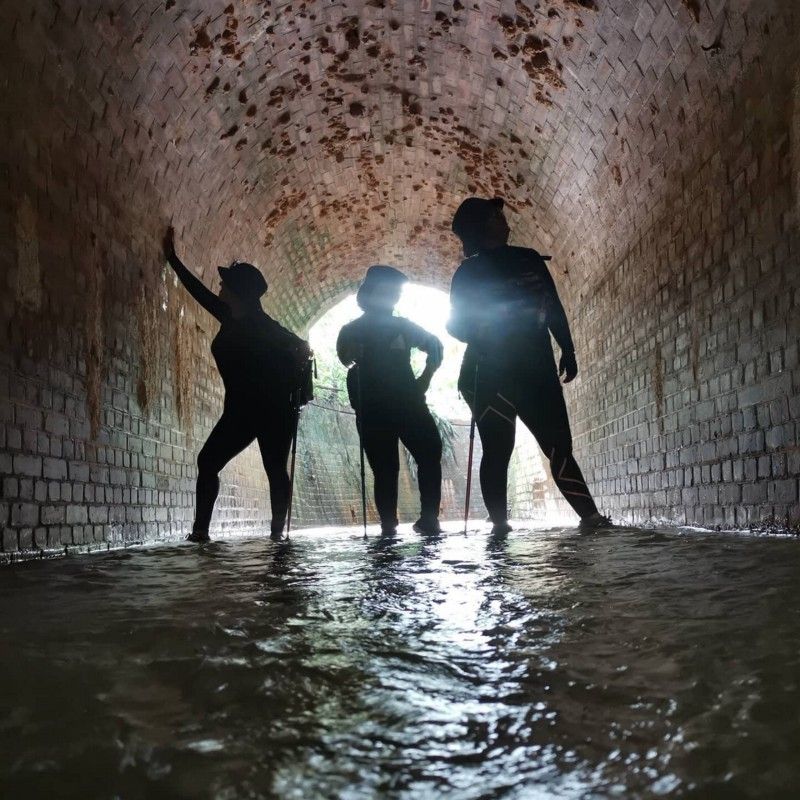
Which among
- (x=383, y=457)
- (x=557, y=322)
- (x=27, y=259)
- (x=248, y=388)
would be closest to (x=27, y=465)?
(x=27, y=259)

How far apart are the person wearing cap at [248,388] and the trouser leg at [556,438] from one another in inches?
62.1

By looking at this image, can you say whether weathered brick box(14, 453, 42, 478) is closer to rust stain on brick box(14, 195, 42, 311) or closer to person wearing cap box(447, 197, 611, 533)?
rust stain on brick box(14, 195, 42, 311)

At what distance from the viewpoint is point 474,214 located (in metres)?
4.50

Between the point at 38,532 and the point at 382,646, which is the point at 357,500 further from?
the point at 382,646

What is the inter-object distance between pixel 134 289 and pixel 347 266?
6685 mm

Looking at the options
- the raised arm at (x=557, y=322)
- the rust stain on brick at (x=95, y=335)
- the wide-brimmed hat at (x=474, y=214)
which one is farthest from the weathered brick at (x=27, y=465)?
the raised arm at (x=557, y=322)

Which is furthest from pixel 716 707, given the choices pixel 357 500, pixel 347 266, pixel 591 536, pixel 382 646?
pixel 357 500

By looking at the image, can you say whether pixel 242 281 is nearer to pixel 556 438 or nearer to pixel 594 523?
pixel 556 438

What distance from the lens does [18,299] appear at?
399 centimetres

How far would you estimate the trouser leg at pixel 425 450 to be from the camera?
5.02 m

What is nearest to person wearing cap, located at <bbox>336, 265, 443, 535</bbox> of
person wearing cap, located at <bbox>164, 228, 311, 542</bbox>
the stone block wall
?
person wearing cap, located at <bbox>164, 228, 311, 542</bbox>

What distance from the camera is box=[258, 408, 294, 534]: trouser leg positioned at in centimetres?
494

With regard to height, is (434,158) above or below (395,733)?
above

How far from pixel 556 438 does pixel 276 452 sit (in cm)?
176
